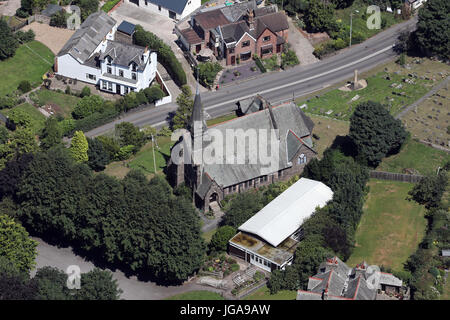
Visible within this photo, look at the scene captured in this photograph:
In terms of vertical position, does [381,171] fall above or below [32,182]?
below

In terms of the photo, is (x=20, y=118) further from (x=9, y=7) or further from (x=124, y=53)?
(x=9, y=7)

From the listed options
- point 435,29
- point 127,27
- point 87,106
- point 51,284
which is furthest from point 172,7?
point 51,284

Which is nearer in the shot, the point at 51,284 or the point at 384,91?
the point at 51,284

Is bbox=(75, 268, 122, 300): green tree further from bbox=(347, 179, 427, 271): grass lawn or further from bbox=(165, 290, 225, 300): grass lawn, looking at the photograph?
bbox=(347, 179, 427, 271): grass lawn

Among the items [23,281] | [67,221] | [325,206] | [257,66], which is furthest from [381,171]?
[23,281]

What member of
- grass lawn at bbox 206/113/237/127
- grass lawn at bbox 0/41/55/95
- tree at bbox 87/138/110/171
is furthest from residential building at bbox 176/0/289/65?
tree at bbox 87/138/110/171

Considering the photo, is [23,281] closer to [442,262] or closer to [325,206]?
[325,206]
